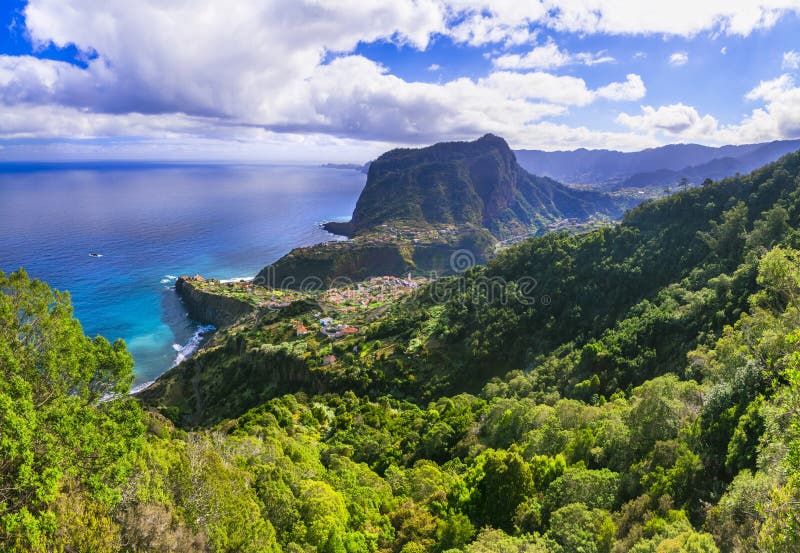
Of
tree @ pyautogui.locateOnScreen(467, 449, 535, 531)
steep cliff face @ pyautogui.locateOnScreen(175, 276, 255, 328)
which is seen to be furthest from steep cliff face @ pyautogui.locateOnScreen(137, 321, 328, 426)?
tree @ pyautogui.locateOnScreen(467, 449, 535, 531)

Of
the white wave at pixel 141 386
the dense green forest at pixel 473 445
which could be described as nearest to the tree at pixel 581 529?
the dense green forest at pixel 473 445

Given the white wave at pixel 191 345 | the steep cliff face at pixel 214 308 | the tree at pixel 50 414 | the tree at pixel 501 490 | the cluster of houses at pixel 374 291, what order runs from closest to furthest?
the tree at pixel 50 414, the tree at pixel 501 490, the white wave at pixel 191 345, the steep cliff face at pixel 214 308, the cluster of houses at pixel 374 291

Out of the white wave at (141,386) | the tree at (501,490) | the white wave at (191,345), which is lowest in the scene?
the white wave at (141,386)

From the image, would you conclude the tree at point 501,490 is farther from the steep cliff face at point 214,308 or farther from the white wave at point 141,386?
the steep cliff face at point 214,308

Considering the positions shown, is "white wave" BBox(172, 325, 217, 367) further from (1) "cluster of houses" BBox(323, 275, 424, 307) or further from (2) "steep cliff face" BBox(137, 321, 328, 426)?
(1) "cluster of houses" BBox(323, 275, 424, 307)

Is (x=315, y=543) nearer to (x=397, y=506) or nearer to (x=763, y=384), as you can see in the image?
(x=397, y=506)

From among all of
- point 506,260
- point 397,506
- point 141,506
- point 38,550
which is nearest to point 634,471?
point 397,506
